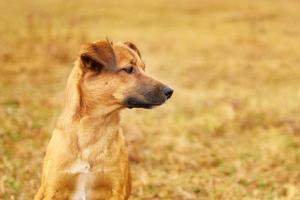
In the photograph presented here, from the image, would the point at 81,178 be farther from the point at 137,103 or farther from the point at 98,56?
the point at 98,56

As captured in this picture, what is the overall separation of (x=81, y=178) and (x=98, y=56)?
42.4 inches

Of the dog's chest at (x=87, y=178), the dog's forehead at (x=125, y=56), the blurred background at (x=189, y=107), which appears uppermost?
the dog's forehead at (x=125, y=56)

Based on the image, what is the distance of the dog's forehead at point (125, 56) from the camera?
20.7ft

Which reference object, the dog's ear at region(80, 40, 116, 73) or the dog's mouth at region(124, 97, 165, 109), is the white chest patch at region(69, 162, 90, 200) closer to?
the dog's mouth at region(124, 97, 165, 109)

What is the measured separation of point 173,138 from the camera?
10.9m

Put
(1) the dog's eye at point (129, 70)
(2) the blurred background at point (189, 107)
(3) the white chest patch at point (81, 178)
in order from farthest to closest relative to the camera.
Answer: (2) the blurred background at point (189, 107), (1) the dog's eye at point (129, 70), (3) the white chest patch at point (81, 178)

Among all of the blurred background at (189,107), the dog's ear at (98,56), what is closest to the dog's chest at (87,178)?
the dog's ear at (98,56)

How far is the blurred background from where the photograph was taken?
902cm

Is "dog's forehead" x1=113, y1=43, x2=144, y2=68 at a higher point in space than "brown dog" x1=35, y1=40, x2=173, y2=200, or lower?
higher

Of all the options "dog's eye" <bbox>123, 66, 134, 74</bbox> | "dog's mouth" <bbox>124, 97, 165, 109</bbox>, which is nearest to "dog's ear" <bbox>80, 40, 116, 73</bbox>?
"dog's eye" <bbox>123, 66, 134, 74</bbox>

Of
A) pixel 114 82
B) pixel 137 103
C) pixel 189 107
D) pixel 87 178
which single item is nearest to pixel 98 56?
pixel 114 82

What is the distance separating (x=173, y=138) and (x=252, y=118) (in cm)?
208

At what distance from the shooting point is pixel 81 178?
20.1 feet

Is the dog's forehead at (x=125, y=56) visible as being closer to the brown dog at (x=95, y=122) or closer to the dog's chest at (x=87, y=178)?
the brown dog at (x=95, y=122)
